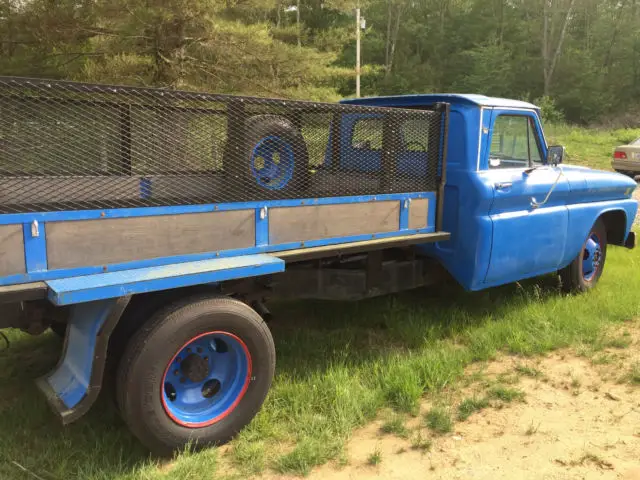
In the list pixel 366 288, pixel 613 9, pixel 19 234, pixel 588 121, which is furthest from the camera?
pixel 613 9

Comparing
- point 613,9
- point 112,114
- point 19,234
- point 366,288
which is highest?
point 613,9

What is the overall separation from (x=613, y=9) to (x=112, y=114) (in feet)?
186

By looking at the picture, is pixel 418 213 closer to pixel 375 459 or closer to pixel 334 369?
pixel 334 369

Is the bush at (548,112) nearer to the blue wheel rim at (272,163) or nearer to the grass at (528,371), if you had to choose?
the grass at (528,371)

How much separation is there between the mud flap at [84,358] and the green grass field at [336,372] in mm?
359

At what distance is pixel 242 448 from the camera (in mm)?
3121

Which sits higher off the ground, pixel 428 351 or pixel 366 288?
pixel 366 288

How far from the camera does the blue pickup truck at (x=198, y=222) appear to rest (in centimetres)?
261

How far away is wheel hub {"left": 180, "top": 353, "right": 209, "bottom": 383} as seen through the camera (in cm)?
308

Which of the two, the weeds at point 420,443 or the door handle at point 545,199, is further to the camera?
the door handle at point 545,199

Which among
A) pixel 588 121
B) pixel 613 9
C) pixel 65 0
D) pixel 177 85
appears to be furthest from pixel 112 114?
pixel 613 9

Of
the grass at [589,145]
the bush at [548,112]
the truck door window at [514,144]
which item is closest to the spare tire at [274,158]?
the truck door window at [514,144]

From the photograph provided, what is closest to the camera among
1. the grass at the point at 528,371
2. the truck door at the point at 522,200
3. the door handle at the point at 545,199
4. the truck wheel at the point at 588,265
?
the grass at the point at 528,371

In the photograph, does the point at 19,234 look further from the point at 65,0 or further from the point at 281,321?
the point at 65,0
